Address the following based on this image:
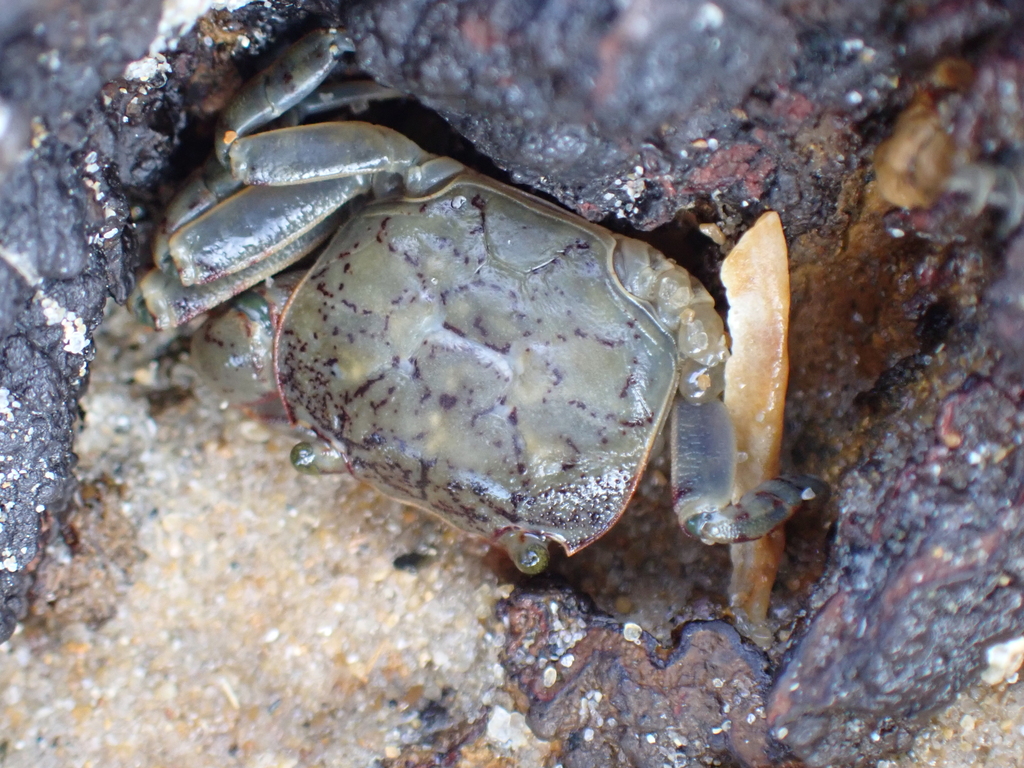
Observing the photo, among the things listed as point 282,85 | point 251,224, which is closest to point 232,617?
point 251,224

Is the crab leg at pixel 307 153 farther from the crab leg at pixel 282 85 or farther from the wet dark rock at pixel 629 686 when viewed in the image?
the wet dark rock at pixel 629 686

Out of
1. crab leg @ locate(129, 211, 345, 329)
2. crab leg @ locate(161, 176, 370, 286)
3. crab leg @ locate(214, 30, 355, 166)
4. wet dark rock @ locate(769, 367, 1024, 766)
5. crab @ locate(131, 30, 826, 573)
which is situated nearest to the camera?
wet dark rock @ locate(769, 367, 1024, 766)

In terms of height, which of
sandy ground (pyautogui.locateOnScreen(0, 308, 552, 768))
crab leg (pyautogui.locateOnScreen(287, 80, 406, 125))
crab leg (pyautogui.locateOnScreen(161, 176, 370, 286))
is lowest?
sandy ground (pyautogui.locateOnScreen(0, 308, 552, 768))

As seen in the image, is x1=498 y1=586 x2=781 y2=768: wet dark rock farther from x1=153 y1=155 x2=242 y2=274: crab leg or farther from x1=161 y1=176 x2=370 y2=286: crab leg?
x1=153 y1=155 x2=242 y2=274: crab leg

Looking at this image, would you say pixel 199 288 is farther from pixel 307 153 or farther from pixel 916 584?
pixel 916 584

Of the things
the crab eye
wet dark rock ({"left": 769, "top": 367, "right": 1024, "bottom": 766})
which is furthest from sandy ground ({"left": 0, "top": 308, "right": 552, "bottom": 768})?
wet dark rock ({"left": 769, "top": 367, "right": 1024, "bottom": 766})

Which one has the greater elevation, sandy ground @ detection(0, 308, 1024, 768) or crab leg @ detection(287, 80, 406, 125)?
crab leg @ detection(287, 80, 406, 125)

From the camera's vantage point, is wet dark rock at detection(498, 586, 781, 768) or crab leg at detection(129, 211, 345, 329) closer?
wet dark rock at detection(498, 586, 781, 768)

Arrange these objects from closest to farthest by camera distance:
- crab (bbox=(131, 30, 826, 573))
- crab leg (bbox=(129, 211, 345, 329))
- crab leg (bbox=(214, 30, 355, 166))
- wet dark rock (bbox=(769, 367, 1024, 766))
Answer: wet dark rock (bbox=(769, 367, 1024, 766)) → crab leg (bbox=(214, 30, 355, 166)) → crab (bbox=(131, 30, 826, 573)) → crab leg (bbox=(129, 211, 345, 329))
